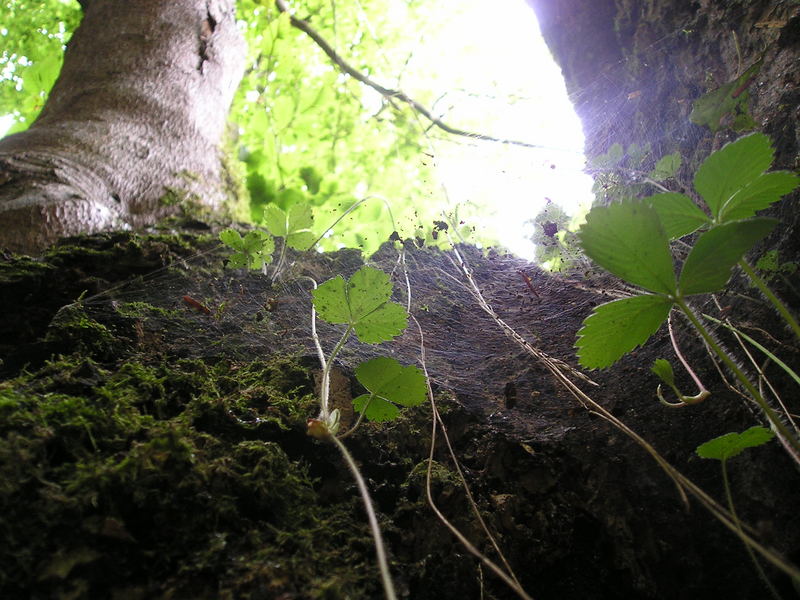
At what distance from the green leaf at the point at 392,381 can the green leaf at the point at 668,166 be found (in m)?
1.04

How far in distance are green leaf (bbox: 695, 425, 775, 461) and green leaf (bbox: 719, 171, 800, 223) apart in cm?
38

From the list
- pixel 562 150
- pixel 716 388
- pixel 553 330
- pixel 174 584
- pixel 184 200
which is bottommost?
pixel 174 584

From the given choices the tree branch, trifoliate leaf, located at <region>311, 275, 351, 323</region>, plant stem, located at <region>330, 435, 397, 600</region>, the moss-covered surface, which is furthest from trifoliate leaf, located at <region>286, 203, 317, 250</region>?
the tree branch

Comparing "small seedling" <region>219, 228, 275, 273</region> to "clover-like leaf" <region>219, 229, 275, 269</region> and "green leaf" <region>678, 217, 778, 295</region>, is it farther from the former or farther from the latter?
"green leaf" <region>678, 217, 778, 295</region>

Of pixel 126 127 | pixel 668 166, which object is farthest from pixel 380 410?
pixel 126 127

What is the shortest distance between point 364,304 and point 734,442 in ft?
2.25

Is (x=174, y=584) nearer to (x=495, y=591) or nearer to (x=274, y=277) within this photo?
(x=495, y=591)

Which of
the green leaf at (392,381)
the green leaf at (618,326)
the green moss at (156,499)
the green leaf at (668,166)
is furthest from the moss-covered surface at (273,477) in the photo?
the green leaf at (668,166)

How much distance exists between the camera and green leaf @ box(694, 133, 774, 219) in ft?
2.68

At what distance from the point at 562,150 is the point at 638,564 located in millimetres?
1887

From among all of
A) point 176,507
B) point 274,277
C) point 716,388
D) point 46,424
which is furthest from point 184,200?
point 716,388

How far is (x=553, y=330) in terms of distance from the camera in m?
1.34

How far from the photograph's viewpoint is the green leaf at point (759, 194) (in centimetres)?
81

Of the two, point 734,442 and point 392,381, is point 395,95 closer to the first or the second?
point 392,381
